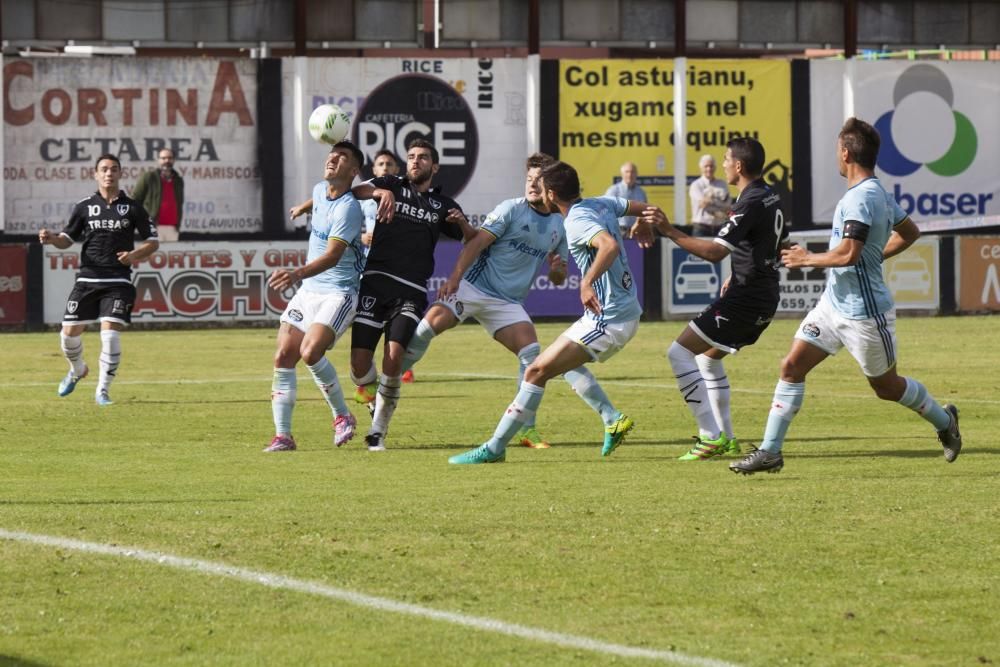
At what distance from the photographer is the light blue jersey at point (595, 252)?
12109 millimetres

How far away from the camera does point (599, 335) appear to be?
478 inches

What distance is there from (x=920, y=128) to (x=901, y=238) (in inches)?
986

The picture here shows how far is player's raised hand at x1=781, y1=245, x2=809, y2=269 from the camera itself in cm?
1064

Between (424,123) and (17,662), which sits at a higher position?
(424,123)

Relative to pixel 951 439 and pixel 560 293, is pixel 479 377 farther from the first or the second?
pixel 560 293

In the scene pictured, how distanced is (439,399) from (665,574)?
31.8ft

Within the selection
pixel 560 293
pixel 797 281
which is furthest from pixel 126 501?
pixel 797 281

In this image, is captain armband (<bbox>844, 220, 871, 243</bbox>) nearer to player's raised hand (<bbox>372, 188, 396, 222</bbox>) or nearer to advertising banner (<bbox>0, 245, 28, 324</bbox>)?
player's raised hand (<bbox>372, 188, 396, 222</bbox>)

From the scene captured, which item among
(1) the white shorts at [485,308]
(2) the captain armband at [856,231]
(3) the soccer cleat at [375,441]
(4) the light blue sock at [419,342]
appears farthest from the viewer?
(4) the light blue sock at [419,342]

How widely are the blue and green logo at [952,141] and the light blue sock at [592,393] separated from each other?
77.3 ft

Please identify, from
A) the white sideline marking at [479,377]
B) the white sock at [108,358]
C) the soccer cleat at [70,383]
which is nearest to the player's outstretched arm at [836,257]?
the white sideline marking at [479,377]

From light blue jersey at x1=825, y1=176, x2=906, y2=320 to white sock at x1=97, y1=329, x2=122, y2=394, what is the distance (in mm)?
8267

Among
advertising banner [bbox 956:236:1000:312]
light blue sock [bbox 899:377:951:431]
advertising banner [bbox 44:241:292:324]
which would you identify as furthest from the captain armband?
advertising banner [bbox 956:236:1000:312]

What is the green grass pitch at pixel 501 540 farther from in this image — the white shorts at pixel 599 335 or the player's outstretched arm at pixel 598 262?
the player's outstretched arm at pixel 598 262
